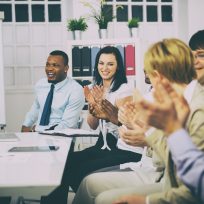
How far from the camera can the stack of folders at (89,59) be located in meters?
4.93

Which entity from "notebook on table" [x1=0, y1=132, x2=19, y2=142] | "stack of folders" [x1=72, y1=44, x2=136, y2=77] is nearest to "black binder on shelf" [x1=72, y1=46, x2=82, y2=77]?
"stack of folders" [x1=72, y1=44, x2=136, y2=77]

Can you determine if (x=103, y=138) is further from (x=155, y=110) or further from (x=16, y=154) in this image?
(x=155, y=110)

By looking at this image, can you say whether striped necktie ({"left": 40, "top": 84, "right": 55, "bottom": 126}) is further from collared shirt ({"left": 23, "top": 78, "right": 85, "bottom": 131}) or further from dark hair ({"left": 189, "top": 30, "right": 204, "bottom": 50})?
dark hair ({"left": 189, "top": 30, "right": 204, "bottom": 50})

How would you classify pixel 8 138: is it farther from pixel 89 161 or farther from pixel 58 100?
pixel 58 100

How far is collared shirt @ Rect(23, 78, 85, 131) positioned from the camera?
11.5 ft

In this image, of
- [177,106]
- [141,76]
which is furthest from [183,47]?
[141,76]

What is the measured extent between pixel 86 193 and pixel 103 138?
858 mm

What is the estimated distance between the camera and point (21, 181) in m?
1.47

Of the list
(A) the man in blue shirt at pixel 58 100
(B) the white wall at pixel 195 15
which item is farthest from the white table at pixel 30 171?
(B) the white wall at pixel 195 15

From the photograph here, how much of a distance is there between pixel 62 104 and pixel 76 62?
4.79 feet

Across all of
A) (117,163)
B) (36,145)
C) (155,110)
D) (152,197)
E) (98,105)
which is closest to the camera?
(155,110)

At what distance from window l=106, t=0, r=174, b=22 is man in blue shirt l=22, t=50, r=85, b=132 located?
2188 millimetres

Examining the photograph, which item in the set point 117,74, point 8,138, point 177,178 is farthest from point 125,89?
point 177,178

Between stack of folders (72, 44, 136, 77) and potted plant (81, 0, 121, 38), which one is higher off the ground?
potted plant (81, 0, 121, 38)
